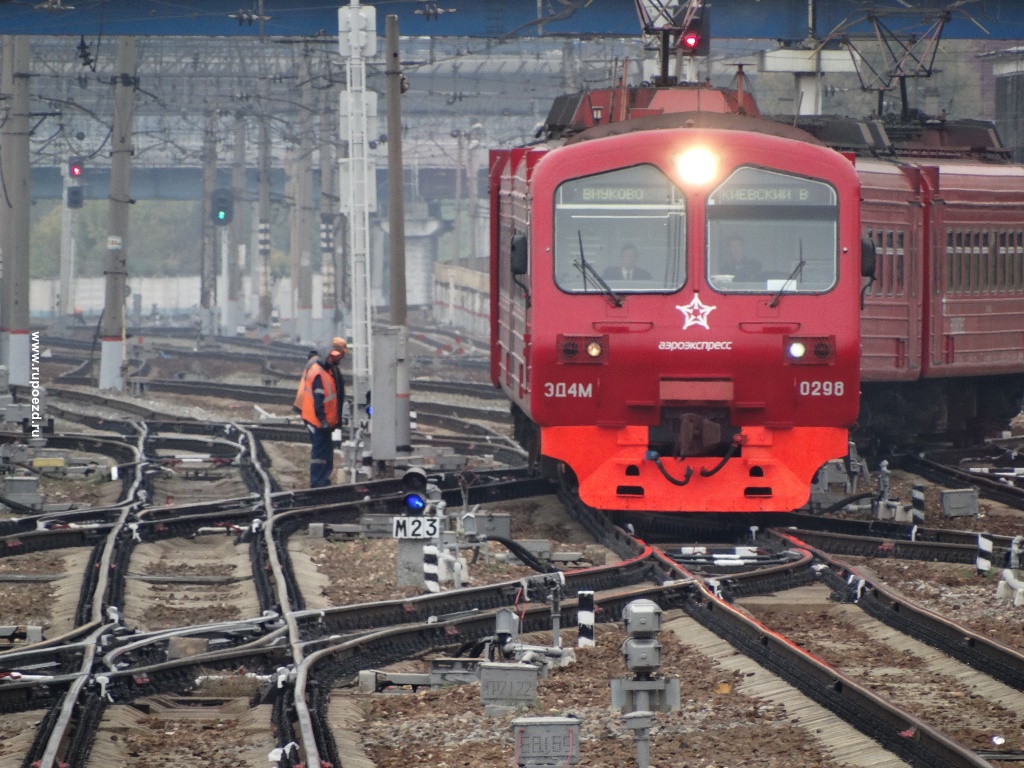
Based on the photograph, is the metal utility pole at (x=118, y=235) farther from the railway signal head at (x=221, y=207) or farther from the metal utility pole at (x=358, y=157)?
the railway signal head at (x=221, y=207)

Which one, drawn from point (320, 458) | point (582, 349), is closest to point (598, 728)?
point (582, 349)

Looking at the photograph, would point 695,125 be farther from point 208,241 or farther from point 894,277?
point 208,241

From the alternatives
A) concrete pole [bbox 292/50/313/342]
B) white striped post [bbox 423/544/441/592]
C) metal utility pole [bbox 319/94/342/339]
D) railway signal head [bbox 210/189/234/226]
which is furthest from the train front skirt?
railway signal head [bbox 210/189/234/226]

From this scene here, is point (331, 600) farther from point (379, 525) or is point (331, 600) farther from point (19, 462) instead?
point (19, 462)

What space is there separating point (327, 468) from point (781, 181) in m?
6.40

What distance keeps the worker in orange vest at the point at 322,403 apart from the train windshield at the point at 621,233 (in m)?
4.63

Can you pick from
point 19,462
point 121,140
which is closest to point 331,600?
point 19,462

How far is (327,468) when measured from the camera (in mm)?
18531

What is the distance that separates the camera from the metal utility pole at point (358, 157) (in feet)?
66.4

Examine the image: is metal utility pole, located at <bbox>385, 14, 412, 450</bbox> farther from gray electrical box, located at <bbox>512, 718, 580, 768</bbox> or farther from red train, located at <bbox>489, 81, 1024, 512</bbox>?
gray electrical box, located at <bbox>512, 718, 580, 768</bbox>

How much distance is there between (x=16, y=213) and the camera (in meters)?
33.3

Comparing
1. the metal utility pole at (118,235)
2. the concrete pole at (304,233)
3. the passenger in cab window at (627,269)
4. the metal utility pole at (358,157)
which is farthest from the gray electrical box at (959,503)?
the concrete pole at (304,233)

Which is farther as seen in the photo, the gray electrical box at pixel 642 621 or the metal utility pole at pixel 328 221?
the metal utility pole at pixel 328 221

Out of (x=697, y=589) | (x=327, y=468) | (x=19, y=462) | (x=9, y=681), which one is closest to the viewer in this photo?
(x=9, y=681)
